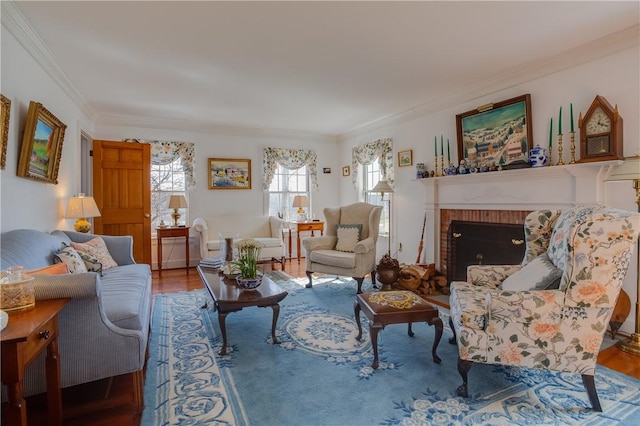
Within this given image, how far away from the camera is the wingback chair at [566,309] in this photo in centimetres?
172

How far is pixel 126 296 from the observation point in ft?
7.11

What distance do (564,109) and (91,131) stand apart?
19.4 ft

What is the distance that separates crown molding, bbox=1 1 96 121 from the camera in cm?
230

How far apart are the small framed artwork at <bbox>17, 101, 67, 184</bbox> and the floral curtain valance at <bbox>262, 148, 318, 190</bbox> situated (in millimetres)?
3301

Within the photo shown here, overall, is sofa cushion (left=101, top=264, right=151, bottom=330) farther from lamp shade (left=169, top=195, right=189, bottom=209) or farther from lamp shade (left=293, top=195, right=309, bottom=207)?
lamp shade (left=293, top=195, right=309, bottom=207)

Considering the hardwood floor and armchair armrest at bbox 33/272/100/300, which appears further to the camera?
the hardwood floor

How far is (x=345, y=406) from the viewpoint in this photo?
1820mm

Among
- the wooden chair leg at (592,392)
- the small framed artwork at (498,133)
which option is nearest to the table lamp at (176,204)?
the small framed artwork at (498,133)

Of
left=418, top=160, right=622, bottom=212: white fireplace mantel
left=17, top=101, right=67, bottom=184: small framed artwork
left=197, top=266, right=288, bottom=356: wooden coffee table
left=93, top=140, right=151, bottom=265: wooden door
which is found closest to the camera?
left=197, top=266, right=288, bottom=356: wooden coffee table

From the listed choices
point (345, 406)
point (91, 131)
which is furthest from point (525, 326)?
point (91, 131)

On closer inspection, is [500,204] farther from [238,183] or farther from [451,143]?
[238,183]

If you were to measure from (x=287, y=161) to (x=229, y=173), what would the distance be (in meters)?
1.10

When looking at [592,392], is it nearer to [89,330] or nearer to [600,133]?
[600,133]

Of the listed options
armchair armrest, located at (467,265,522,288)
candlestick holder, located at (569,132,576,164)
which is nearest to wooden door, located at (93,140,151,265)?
armchair armrest, located at (467,265,522,288)
